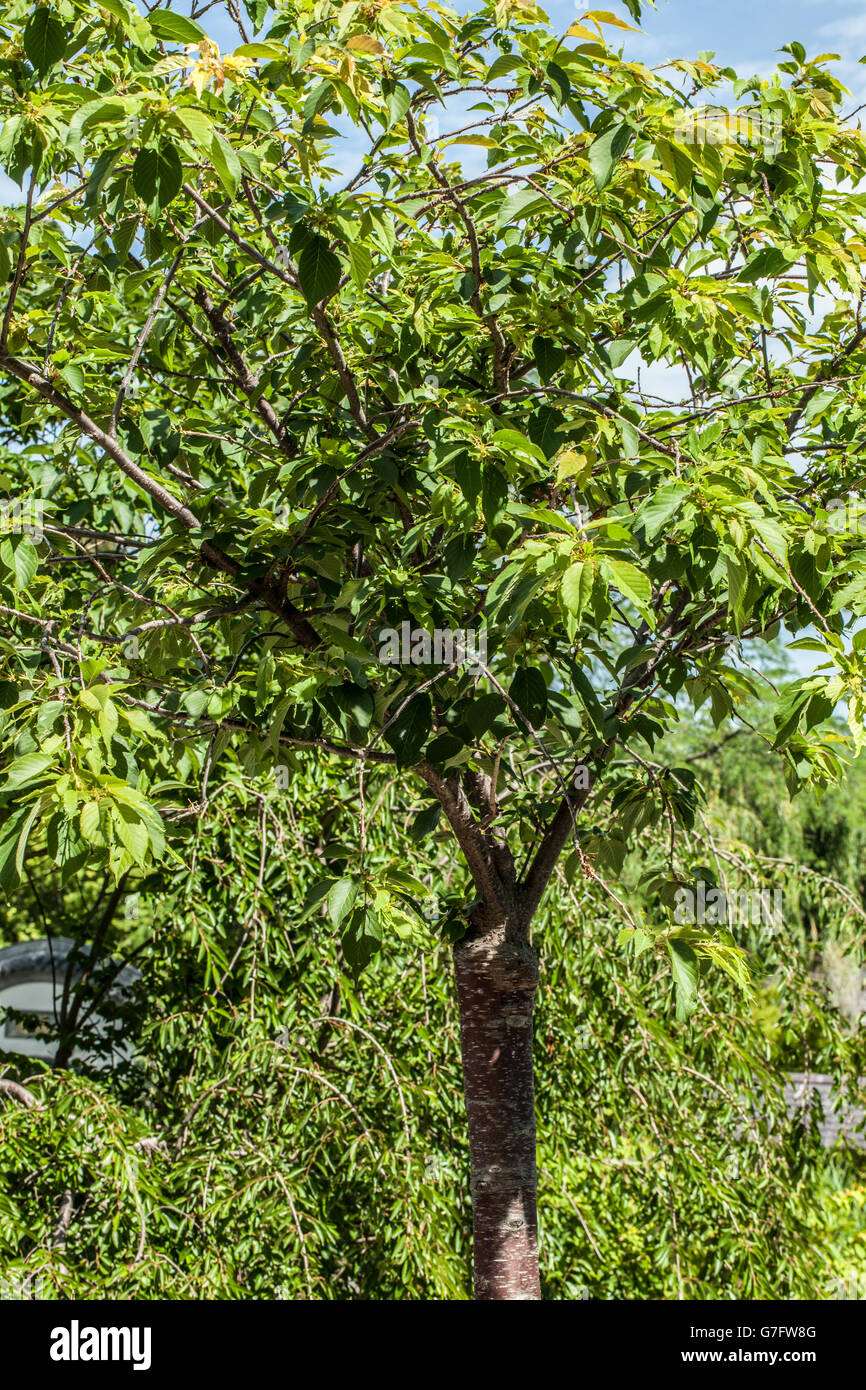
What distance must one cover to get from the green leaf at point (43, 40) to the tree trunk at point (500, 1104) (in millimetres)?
1551

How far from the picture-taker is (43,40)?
1451 millimetres

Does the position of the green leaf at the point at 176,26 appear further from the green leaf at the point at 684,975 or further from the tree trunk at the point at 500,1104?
the tree trunk at the point at 500,1104

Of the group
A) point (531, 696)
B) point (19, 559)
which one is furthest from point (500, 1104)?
point (19, 559)

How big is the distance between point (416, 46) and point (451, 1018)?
2742 millimetres

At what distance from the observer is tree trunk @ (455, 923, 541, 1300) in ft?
6.84

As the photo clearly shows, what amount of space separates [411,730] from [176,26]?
0.98 meters

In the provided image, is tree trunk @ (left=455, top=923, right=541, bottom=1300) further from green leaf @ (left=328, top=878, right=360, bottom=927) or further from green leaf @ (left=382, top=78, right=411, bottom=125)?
green leaf @ (left=382, top=78, right=411, bottom=125)

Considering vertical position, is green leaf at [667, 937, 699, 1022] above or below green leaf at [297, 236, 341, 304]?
below

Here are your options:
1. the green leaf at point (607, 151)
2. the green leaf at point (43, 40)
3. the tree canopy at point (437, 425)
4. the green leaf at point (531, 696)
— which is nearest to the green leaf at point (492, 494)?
the tree canopy at point (437, 425)

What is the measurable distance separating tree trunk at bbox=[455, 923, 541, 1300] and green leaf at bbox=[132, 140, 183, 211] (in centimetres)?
139

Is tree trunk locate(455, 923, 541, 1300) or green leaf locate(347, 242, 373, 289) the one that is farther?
tree trunk locate(455, 923, 541, 1300)

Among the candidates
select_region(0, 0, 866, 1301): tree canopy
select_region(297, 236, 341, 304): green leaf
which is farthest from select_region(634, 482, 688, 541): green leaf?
select_region(297, 236, 341, 304): green leaf

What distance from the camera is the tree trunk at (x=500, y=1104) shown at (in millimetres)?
2086

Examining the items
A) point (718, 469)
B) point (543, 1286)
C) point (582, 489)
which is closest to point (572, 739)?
point (582, 489)
